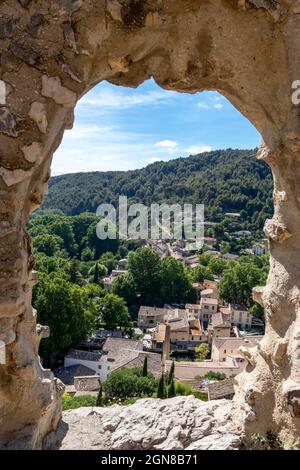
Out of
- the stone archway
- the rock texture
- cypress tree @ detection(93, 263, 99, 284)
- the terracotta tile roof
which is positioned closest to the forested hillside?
cypress tree @ detection(93, 263, 99, 284)

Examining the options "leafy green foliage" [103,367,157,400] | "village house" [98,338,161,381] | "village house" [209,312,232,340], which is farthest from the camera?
"village house" [209,312,232,340]

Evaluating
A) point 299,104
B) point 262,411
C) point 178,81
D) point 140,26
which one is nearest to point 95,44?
point 140,26

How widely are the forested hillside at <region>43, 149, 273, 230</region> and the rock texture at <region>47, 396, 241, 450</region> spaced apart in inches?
3099

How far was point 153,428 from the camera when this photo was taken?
20.6ft

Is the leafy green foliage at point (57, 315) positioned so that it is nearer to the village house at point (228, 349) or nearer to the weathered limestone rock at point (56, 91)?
the village house at point (228, 349)

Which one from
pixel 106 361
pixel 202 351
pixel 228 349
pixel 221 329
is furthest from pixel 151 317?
pixel 106 361

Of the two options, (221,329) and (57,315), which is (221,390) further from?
(221,329)

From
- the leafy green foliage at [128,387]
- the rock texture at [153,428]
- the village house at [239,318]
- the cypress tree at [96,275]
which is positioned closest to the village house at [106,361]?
the leafy green foliage at [128,387]

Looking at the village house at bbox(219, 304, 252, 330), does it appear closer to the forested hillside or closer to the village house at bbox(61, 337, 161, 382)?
the village house at bbox(61, 337, 161, 382)

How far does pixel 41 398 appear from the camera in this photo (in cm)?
543

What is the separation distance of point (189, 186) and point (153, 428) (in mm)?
93621

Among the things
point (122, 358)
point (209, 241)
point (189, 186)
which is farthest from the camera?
point (189, 186)

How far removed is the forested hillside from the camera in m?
89.1

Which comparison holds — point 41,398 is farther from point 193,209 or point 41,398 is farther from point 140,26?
point 193,209
